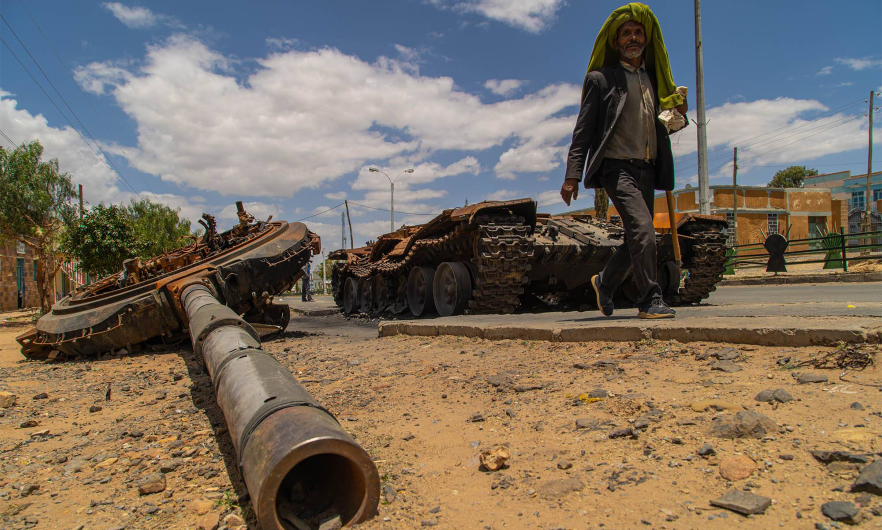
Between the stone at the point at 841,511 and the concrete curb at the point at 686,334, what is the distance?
141 centimetres

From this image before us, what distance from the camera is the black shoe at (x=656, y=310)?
13.6ft

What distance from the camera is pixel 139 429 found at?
10.3 feet

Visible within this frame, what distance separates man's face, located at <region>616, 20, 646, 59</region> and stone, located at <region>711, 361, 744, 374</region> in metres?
2.57

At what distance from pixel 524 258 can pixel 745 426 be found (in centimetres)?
597

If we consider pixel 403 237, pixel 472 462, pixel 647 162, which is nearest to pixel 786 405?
pixel 472 462

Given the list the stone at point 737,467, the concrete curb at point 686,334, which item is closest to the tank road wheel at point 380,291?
the concrete curb at point 686,334

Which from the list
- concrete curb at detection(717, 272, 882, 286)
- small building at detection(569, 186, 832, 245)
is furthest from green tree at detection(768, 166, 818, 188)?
concrete curb at detection(717, 272, 882, 286)

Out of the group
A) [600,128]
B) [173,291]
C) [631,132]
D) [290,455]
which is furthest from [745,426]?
[173,291]

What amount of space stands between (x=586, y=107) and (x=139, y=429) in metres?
3.76

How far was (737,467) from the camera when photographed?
1774mm

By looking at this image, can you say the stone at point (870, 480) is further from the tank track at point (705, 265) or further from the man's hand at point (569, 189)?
the tank track at point (705, 265)

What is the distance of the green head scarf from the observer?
166 inches

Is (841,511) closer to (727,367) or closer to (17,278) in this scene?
(727,367)

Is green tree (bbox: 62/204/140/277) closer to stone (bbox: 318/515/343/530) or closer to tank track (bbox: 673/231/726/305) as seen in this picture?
tank track (bbox: 673/231/726/305)
